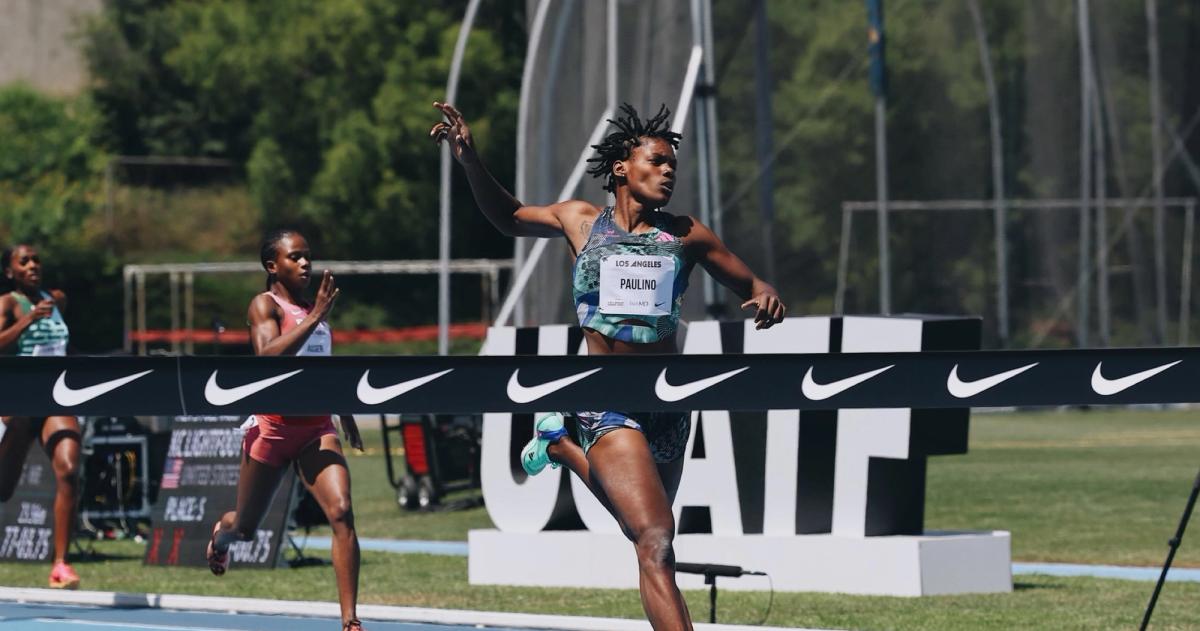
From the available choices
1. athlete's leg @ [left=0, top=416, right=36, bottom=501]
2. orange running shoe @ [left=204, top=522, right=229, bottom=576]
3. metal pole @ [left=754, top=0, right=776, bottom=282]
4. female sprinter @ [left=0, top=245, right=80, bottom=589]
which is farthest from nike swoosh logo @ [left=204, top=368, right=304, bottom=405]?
metal pole @ [left=754, top=0, right=776, bottom=282]

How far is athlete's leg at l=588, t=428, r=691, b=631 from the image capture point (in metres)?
7.83

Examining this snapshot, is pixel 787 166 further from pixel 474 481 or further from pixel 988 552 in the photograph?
pixel 988 552

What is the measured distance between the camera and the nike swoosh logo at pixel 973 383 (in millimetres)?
8008

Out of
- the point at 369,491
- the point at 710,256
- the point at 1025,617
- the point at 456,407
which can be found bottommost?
the point at 369,491

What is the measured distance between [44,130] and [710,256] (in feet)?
203

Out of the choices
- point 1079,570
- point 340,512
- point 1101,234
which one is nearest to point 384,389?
point 340,512

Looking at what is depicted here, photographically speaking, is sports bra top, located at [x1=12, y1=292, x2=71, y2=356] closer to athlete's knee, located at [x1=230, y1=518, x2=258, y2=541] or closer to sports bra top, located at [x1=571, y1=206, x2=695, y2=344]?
athlete's knee, located at [x1=230, y1=518, x2=258, y2=541]

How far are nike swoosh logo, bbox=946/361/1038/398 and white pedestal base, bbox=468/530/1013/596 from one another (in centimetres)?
456

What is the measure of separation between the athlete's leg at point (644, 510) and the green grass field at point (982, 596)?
3.37m

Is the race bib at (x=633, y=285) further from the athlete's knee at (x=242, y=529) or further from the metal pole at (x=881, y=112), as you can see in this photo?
the metal pole at (x=881, y=112)

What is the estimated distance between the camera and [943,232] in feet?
139

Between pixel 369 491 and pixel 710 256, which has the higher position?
pixel 710 256

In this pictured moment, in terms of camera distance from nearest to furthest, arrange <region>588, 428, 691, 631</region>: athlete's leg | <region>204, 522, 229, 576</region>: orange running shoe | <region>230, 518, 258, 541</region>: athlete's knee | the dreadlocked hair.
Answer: <region>588, 428, 691, 631</region>: athlete's leg, the dreadlocked hair, <region>230, 518, 258, 541</region>: athlete's knee, <region>204, 522, 229, 576</region>: orange running shoe

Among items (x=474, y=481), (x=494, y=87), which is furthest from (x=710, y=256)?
(x=494, y=87)
